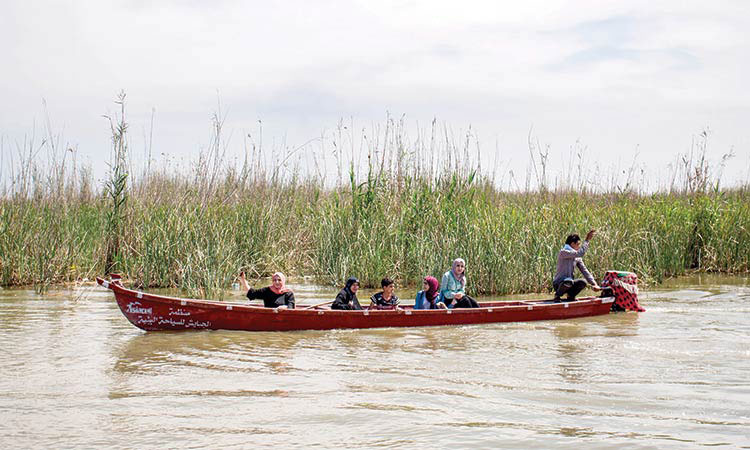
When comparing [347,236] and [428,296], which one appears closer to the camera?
[428,296]

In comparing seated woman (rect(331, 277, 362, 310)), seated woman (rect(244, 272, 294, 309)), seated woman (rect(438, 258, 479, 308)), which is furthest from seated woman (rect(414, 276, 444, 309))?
seated woman (rect(244, 272, 294, 309))

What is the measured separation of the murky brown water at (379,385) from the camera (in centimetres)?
622

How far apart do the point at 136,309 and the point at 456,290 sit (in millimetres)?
4496

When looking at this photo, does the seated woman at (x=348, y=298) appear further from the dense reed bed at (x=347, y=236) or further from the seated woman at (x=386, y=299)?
the dense reed bed at (x=347, y=236)

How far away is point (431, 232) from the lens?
15523mm

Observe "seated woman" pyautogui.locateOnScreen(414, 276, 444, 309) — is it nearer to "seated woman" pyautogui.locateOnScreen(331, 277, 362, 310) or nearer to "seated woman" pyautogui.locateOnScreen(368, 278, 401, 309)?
"seated woman" pyautogui.locateOnScreen(368, 278, 401, 309)

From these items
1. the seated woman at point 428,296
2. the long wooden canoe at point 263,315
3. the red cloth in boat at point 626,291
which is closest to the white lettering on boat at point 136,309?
the long wooden canoe at point 263,315

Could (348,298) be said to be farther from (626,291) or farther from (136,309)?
(626,291)

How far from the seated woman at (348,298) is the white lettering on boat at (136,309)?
2.44 m

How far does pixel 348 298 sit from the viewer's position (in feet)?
37.9

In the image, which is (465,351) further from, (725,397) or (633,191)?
(633,191)

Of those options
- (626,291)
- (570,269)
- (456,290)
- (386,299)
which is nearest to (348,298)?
(386,299)

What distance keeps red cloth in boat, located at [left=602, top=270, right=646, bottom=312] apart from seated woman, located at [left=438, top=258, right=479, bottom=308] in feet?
8.13

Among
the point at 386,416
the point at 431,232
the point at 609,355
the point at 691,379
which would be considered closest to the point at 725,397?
the point at 691,379
